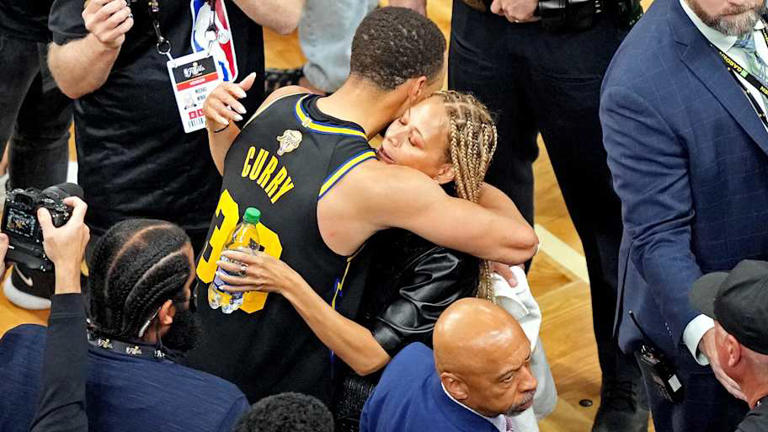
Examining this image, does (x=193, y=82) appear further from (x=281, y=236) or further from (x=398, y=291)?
(x=398, y=291)

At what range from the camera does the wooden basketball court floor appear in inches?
151

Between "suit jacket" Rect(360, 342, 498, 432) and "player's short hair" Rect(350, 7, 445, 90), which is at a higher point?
"player's short hair" Rect(350, 7, 445, 90)

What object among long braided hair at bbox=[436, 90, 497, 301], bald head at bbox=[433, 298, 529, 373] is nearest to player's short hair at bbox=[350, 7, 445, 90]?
long braided hair at bbox=[436, 90, 497, 301]

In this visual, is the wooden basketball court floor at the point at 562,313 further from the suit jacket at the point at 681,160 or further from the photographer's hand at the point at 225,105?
the photographer's hand at the point at 225,105

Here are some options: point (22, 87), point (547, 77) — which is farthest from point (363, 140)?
point (22, 87)

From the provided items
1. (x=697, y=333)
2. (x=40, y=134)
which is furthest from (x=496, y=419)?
(x=40, y=134)

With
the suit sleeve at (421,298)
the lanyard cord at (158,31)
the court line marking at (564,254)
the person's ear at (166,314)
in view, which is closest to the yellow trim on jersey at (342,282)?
the suit sleeve at (421,298)

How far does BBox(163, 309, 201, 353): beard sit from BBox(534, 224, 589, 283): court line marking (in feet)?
7.17

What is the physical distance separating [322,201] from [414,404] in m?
0.57

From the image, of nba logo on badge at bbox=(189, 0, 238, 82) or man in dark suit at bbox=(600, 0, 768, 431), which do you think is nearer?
man in dark suit at bbox=(600, 0, 768, 431)

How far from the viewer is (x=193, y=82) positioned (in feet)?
11.5

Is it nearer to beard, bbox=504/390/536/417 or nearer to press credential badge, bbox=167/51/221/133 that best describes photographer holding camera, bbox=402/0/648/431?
press credential badge, bbox=167/51/221/133

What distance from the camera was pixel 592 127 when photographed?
11.6 ft

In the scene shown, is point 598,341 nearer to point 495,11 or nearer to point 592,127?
point 592,127
